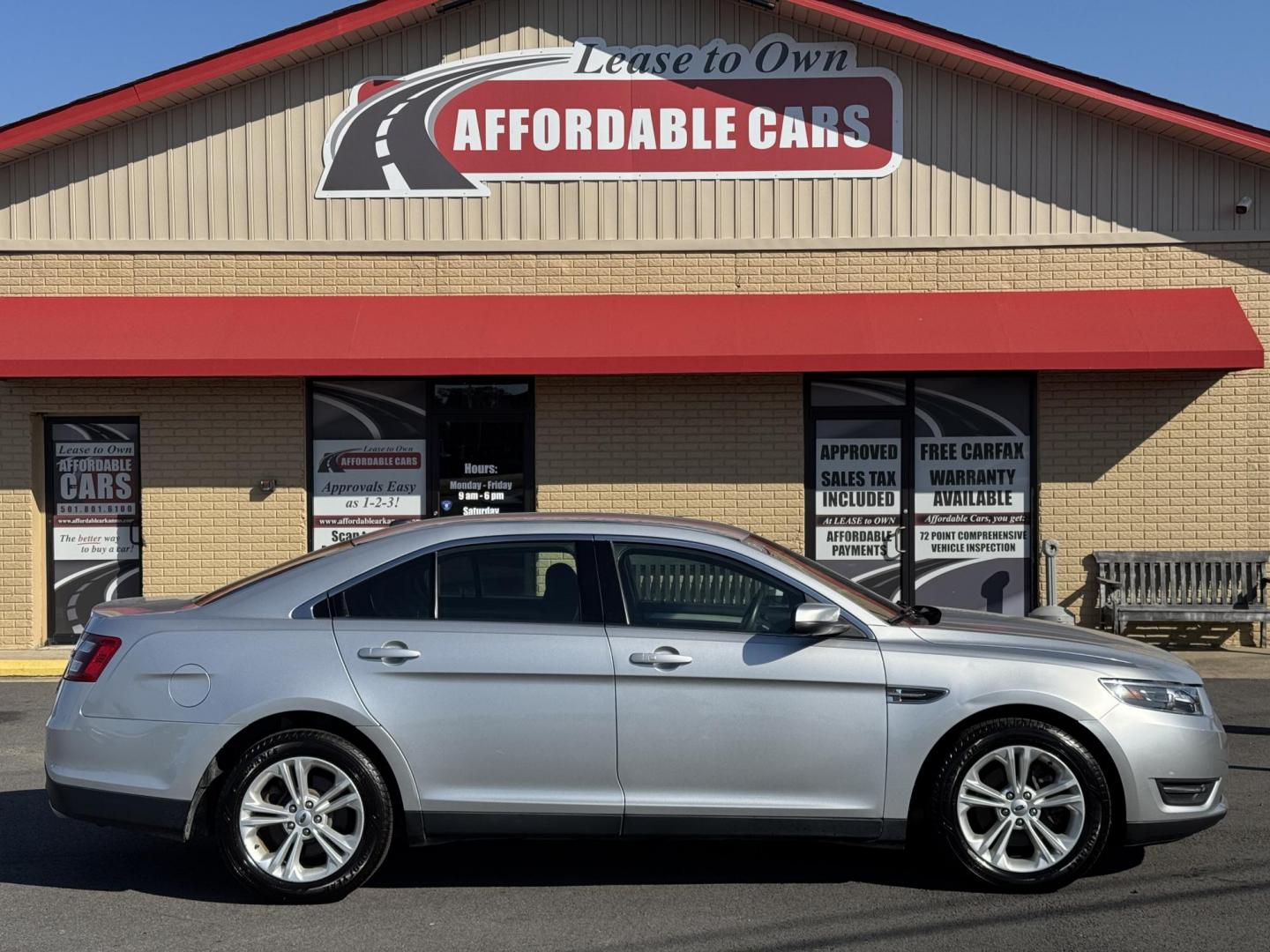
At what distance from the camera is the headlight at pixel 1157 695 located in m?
5.33

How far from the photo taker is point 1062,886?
5379 mm

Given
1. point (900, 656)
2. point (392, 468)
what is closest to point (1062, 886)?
point (900, 656)

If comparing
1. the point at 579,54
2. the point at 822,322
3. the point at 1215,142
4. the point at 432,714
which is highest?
the point at 579,54

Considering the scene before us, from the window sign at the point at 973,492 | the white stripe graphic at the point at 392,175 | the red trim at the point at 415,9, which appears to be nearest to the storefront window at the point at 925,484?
the window sign at the point at 973,492

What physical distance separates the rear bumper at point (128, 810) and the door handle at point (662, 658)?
191cm

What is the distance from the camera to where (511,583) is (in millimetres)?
5523

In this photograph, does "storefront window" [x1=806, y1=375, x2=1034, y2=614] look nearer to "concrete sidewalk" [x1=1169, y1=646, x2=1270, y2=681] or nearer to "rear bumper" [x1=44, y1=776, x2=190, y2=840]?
"concrete sidewalk" [x1=1169, y1=646, x2=1270, y2=681]

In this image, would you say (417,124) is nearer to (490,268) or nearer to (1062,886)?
(490,268)

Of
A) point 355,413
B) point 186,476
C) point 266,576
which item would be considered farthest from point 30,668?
point 266,576

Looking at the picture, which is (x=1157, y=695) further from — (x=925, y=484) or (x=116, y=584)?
(x=116, y=584)

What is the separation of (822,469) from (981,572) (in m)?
1.84

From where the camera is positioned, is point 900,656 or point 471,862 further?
point 471,862

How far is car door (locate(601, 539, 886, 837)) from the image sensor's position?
5254 millimetres

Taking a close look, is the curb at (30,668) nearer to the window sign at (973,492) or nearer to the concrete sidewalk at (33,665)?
the concrete sidewalk at (33,665)
